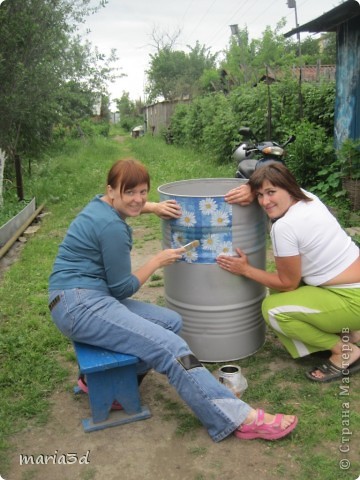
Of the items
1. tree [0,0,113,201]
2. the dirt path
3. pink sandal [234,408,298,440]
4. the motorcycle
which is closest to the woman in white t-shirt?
pink sandal [234,408,298,440]

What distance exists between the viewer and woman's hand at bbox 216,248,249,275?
9.72 feet

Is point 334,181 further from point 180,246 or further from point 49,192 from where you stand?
point 49,192

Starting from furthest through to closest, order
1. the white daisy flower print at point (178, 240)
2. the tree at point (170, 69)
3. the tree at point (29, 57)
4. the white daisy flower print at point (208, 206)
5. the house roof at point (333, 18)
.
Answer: the tree at point (170, 69) → the tree at point (29, 57) → the house roof at point (333, 18) → the white daisy flower print at point (178, 240) → the white daisy flower print at point (208, 206)

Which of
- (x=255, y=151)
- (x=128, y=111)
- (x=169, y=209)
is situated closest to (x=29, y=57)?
(x=255, y=151)

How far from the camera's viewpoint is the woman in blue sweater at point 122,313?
8.04 ft

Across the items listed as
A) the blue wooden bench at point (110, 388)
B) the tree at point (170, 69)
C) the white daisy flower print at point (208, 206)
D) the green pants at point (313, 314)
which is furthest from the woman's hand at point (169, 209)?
the tree at point (170, 69)

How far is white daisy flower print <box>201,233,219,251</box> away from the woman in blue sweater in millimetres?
421

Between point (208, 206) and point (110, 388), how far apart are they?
3.83ft

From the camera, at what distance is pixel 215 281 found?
3031 millimetres

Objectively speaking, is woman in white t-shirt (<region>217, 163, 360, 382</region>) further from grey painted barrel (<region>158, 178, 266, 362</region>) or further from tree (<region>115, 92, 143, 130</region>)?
tree (<region>115, 92, 143, 130</region>)

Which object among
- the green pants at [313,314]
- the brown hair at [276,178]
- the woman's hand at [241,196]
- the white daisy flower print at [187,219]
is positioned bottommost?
the green pants at [313,314]

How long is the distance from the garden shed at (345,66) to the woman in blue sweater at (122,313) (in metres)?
4.74

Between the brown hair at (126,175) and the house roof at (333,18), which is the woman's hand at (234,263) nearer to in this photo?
the brown hair at (126,175)

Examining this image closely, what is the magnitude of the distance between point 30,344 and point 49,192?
6645 mm
